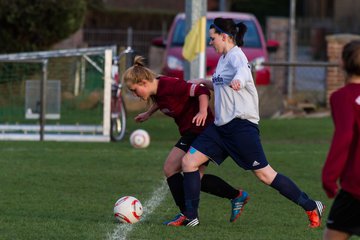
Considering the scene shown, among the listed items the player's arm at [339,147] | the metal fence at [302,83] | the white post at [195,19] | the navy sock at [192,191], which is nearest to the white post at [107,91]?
the white post at [195,19]

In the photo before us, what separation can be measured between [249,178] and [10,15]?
12.3 metres

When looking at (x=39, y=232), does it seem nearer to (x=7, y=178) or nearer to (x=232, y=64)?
(x=232, y=64)

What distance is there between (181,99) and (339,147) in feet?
10.2

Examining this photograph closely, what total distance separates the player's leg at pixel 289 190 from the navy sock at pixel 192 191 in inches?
19.5

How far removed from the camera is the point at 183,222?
8.75 m

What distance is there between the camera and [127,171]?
12.9 metres

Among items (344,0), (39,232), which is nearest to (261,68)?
(39,232)

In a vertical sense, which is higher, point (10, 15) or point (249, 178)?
point (10, 15)

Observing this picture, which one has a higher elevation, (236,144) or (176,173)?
(236,144)

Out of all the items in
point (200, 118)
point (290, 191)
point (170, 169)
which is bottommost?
point (290, 191)

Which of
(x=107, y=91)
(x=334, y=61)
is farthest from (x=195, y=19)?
(x=334, y=61)

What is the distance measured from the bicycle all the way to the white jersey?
8.35 m

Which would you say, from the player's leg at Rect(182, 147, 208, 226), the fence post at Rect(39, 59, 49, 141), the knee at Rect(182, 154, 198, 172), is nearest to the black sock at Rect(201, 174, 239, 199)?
the player's leg at Rect(182, 147, 208, 226)

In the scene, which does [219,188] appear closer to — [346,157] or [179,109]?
[179,109]
